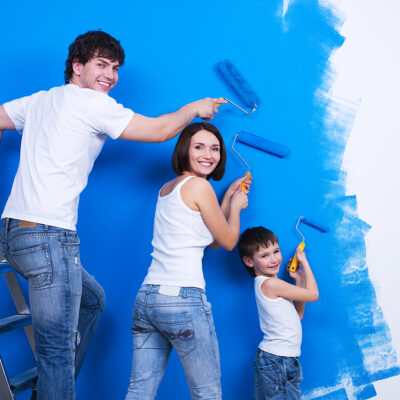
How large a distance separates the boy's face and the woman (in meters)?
0.30

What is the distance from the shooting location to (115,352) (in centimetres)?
199

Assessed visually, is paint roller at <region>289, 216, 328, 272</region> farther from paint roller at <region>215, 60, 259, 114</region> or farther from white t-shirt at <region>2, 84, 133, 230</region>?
white t-shirt at <region>2, 84, 133, 230</region>

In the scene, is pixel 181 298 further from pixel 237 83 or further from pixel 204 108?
pixel 237 83

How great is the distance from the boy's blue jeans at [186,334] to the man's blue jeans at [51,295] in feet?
0.70

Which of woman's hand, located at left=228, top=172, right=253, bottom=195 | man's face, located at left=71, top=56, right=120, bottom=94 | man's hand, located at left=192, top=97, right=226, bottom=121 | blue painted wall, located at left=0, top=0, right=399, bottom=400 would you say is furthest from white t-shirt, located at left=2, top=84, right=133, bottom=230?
woman's hand, located at left=228, top=172, right=253, bottom=195

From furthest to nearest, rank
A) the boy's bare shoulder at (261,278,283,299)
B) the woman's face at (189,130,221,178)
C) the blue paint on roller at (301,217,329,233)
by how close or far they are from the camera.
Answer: the blue paint on roller at (301,217,329,233) → the boy's bare shoulder at (261,278,283,299) → the woman's face at (189,130,221,178)

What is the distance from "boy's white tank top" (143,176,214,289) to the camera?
1483 millimetres

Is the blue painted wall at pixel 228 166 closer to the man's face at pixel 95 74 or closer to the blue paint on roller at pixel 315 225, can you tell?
the blue paint on roller at pixel 315 225

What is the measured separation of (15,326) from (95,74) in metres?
0.93

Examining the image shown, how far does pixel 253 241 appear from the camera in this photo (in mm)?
1957

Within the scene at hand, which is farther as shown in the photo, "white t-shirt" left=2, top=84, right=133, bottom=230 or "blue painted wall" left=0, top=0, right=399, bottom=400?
"blue painted wall" left=0, top=0, right=399, bottom=400

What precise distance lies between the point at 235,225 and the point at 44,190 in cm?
68

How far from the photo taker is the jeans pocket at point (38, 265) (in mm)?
1350

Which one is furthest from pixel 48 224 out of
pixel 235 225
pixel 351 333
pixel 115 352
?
pixel 351 333
